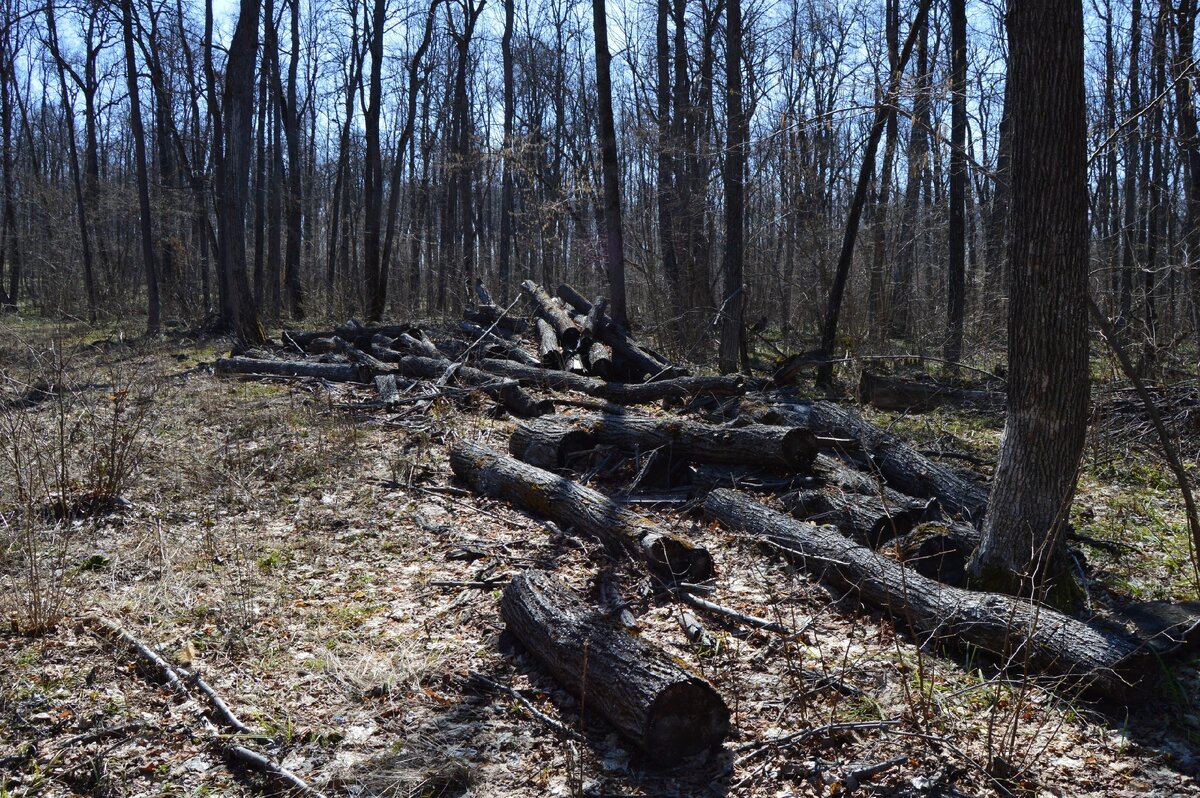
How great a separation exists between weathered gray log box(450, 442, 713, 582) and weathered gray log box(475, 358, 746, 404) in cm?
257

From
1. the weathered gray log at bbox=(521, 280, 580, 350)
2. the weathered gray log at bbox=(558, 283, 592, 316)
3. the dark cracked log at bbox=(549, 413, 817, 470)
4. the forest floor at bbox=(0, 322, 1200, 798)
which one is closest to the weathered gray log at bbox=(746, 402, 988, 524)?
the dark cracked log at bbox=(549, 413, 817, 470)

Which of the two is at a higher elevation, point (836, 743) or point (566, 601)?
point (566, 601)

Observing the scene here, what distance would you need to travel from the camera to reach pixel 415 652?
14.1 ft

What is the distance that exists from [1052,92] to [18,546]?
6.67 metres

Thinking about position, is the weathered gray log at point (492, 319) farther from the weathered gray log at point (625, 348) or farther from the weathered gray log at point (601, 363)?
the weathered gray log at point (601, 363)

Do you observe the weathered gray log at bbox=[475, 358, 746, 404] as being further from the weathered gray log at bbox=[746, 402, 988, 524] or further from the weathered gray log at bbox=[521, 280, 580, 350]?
the weathered gray log at bbox=[746, 402, 988, 524]

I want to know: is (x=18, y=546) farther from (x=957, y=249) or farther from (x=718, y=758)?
(x=957, y=249)

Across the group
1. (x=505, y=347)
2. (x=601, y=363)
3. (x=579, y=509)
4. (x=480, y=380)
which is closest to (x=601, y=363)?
(x=601, y=363)

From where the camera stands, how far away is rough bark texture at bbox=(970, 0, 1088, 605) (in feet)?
13.3

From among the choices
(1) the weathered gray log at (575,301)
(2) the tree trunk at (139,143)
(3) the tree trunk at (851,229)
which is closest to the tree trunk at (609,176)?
(1) the weathered gray log at (575,301)

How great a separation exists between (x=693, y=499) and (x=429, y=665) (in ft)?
9.93

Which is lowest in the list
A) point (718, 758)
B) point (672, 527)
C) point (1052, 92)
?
point (718, 758)

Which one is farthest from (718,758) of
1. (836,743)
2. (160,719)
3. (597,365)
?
(597,365)

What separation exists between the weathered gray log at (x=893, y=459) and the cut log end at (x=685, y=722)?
2.09 m
